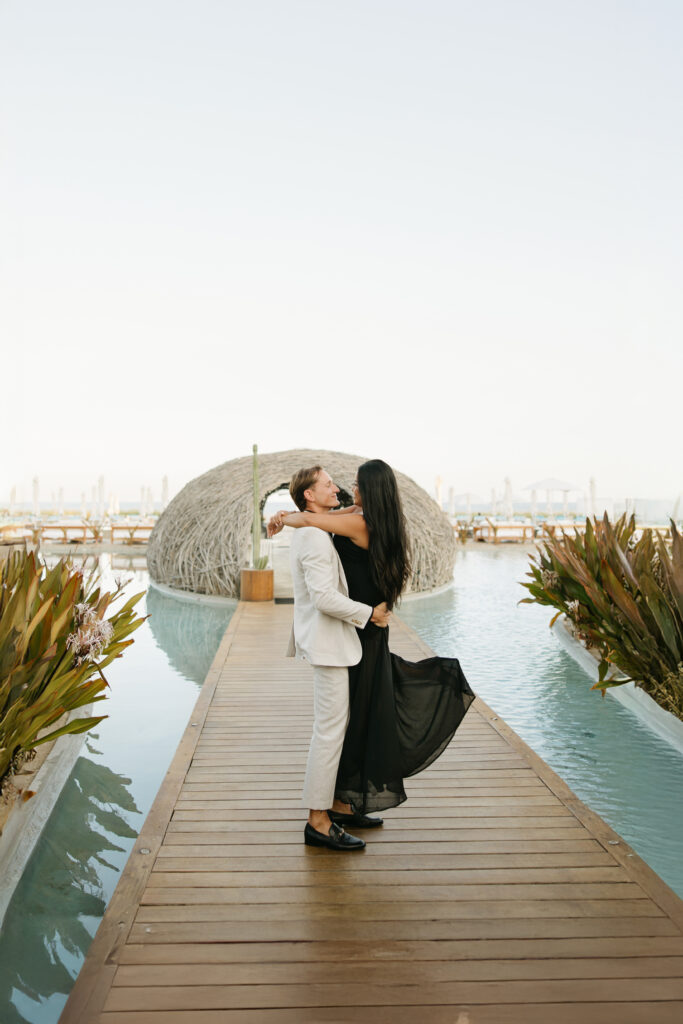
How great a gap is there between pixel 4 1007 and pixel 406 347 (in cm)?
3412

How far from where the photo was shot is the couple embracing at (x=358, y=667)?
2.77 meters

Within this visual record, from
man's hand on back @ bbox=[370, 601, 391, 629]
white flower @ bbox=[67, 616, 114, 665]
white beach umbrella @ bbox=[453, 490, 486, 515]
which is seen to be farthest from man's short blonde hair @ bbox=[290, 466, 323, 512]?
white beach umbrella @ bbox=[453, 490, 486, 515]

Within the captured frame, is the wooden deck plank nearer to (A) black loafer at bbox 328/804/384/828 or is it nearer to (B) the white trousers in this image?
(B) the white trousers

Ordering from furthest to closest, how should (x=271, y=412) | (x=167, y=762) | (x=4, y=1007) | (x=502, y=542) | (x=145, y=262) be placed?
(x=271, y=412), (x=145, y=262), (x=502, y=542), (x=167, y=762), (x=4, y=1007)

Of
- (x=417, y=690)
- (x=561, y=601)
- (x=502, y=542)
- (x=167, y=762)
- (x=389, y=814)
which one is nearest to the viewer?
(x=417, y=690)

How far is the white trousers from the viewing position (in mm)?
2768

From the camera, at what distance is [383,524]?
2789 mm

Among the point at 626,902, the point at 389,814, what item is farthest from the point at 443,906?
the point at 389,814

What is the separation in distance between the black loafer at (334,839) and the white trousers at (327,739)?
113 mm

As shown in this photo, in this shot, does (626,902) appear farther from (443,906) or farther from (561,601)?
(561,601)

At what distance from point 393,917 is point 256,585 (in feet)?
25.1

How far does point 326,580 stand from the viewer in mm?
2730

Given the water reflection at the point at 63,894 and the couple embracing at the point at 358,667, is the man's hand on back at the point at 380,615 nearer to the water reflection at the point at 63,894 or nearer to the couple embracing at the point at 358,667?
the couple embracing at the point at 358,667

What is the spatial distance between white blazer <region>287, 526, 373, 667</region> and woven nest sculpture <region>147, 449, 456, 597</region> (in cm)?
841
